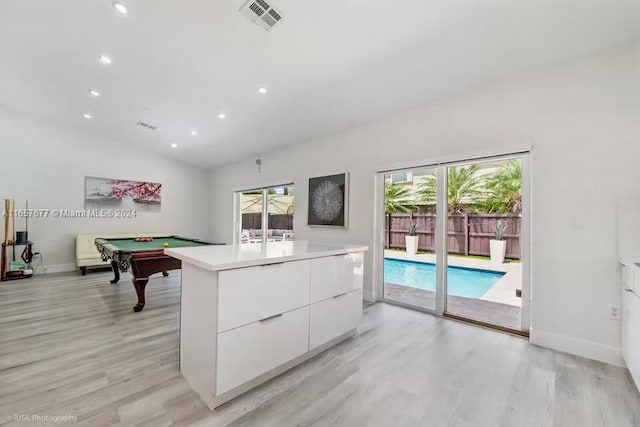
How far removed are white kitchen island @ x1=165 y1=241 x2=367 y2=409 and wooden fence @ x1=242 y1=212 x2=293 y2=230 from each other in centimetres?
314

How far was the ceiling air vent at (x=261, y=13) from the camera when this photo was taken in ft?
7.12

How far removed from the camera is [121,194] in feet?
20.1

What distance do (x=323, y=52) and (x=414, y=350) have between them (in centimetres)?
287

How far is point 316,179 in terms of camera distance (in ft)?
14.8

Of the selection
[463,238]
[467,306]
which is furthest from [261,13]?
[467,306]

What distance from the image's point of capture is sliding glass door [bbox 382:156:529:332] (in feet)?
9.48

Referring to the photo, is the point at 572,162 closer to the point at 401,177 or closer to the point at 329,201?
the point at 401,177

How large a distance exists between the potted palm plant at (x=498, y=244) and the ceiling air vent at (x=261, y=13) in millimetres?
3055

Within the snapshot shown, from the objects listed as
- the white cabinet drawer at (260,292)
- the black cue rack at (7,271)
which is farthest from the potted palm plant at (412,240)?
the black cue rack at (7,271)

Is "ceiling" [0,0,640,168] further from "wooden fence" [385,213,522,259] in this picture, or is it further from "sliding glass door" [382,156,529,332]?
"wooden fence" [385,213,522,259]

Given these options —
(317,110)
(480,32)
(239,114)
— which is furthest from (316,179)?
(480,32)

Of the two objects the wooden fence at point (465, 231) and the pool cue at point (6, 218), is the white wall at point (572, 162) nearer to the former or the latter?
the wooden fence at point (465, 231)

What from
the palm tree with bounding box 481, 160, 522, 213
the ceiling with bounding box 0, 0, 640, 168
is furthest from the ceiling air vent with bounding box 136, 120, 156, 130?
the palm tree with bounding box 481, 160, 522, 213

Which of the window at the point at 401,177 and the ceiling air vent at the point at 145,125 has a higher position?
the ceiling air vent at the point at 145,125
